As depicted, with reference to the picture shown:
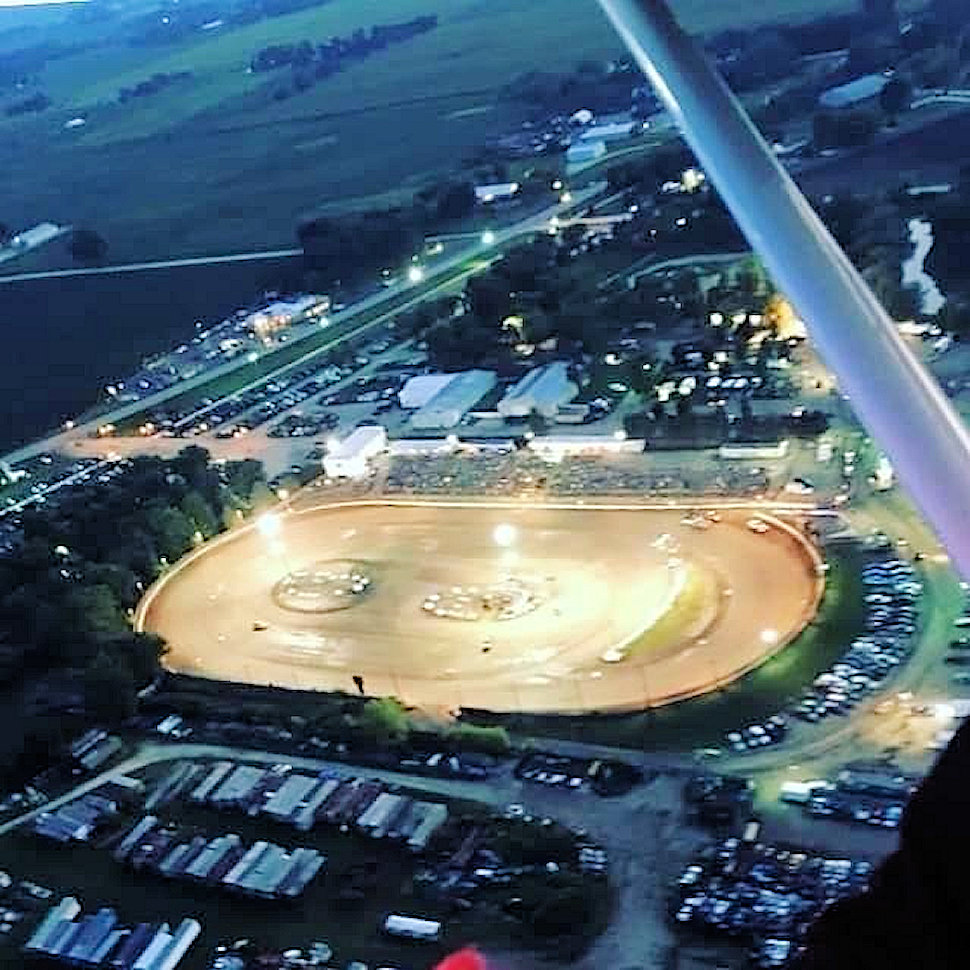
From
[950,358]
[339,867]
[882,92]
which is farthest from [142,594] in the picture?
[882,92]

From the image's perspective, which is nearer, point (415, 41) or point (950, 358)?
point (950, 358)

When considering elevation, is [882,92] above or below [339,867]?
above

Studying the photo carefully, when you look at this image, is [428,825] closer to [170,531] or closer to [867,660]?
[867,660]

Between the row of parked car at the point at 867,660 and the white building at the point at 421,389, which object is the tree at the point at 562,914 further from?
the white building at the point at 421,389

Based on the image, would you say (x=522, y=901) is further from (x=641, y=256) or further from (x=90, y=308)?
(x=90, y=308)

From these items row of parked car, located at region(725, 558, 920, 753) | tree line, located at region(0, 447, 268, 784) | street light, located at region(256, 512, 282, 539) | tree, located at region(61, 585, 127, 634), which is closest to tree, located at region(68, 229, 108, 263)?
tree line, located at region(0, 447, 268, 784)

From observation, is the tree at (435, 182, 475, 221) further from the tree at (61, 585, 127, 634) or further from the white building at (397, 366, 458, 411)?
the tree at (61, 585, 127, 634)
